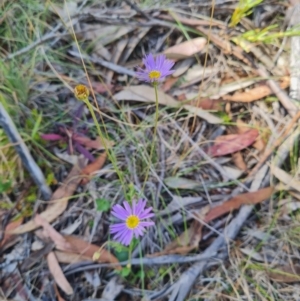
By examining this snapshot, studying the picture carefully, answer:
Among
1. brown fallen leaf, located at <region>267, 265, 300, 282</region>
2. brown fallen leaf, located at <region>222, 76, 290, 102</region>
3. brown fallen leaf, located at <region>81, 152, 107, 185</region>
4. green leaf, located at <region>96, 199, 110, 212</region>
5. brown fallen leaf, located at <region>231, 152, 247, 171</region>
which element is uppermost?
brown fallen leaf, located at <region>222, 76, 290, 102</region>

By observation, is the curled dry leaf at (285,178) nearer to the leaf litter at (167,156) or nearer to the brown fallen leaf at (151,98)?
the leaf litter at (167,156)

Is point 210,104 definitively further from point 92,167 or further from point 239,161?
point 92,167

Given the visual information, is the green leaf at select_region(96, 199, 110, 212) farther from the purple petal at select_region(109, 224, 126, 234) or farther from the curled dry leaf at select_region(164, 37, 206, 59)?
the curled dry leaf at select_region(164, 37, 206, 59)

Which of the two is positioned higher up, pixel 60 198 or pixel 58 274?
pixel 60 198

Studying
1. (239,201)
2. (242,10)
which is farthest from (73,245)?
(242,10)

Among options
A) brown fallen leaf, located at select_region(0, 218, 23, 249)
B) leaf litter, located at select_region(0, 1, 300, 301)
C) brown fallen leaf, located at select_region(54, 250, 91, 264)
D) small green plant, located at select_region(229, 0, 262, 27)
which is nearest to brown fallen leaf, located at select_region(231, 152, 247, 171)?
leaf litter, located at select_region(0, 1, 300, 301)

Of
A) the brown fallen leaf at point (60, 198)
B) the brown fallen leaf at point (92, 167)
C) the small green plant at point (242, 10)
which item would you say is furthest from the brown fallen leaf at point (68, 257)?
the small green plant at point (242, 10)

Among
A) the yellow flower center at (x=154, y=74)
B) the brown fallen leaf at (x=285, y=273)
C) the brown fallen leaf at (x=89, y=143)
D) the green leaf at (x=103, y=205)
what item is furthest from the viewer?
the brown fallen leaf at (x=89, y=143)
